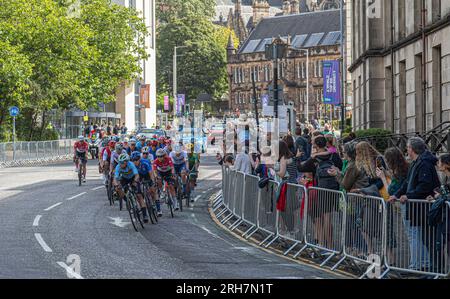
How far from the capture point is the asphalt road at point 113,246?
15.2 meters

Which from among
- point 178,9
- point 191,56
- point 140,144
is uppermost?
point 178,9

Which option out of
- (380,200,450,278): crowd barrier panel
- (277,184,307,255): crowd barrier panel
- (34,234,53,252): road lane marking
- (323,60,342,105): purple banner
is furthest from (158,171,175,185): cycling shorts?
(323,60,342,105): purple banner

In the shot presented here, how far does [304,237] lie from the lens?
17.2 m

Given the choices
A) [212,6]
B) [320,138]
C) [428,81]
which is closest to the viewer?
[320,138]

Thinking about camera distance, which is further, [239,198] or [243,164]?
[243,164]

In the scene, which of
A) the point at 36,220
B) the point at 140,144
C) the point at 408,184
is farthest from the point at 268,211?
the point at 140,144

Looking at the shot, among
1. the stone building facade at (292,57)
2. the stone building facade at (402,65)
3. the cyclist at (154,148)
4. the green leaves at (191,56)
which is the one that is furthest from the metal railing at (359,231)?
the stone building facade at (292,57)

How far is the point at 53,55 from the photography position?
6325 centimetres

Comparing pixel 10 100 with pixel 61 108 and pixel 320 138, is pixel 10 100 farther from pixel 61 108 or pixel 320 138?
pixel 320 138

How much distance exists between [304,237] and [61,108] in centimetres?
5447

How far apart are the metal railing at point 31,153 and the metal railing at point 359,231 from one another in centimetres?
3574

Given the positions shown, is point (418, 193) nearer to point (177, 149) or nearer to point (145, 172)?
point (145, 172)

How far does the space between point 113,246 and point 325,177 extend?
4.21 m

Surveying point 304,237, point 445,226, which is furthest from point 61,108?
point 445,226
